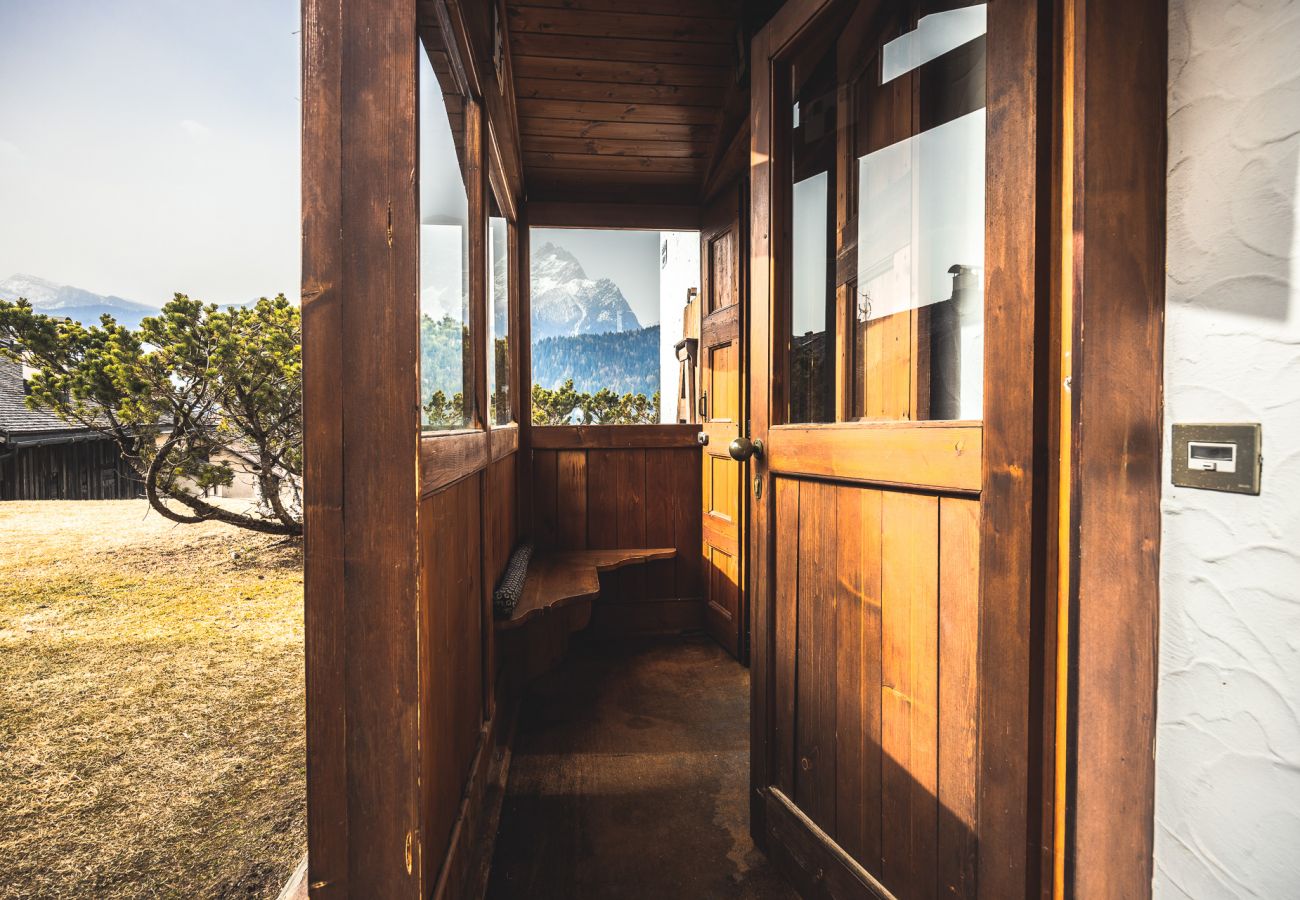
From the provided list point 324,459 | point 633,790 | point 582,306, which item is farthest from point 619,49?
point 582,306

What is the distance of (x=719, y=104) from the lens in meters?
2.51

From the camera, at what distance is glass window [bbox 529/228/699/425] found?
6.53 metres

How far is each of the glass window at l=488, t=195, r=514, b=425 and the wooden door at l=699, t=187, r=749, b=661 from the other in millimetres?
1038

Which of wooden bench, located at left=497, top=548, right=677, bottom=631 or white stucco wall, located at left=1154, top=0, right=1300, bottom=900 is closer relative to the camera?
white stucco wall, located at left=1154, top=0, right=1300, bottom=900

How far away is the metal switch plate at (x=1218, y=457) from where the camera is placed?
67 centimetres

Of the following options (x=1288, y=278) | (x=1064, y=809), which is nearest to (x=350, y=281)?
(x=1288, y=278)

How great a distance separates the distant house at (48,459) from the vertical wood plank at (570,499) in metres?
5.91

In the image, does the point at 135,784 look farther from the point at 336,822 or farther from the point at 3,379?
the point at 3,379

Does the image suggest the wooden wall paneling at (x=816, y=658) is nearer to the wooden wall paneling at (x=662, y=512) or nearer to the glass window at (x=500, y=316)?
the glass window at (x=500, y=316)

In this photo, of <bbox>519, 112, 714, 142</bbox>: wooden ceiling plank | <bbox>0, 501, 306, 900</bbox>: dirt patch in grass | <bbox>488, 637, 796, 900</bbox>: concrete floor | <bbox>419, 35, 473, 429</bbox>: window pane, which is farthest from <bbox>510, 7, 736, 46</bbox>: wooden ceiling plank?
<bbox>0, 501, 306, 900</bbox>: dirt patch in grass

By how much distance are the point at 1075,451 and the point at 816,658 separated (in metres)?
0.75

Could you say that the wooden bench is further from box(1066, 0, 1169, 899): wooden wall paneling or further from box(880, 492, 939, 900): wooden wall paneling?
box(1066, 0, 1169, 899): wooden wall paneling

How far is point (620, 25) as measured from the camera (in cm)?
215

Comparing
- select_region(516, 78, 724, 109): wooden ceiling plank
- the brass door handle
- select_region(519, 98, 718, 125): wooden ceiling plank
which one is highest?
select_region(516, 78, 724, 109): wooden ceiling plank
